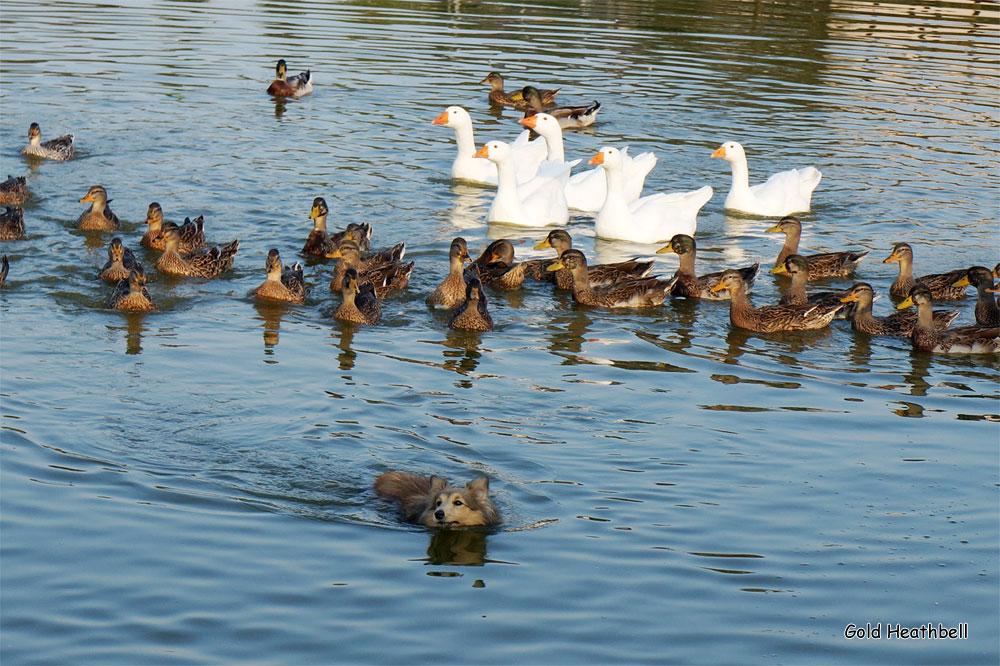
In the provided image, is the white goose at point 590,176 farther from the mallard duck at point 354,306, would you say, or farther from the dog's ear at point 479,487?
the dog's ear at point 479,487

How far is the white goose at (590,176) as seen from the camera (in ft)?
55.8

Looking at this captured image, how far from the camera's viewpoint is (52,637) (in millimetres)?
6836

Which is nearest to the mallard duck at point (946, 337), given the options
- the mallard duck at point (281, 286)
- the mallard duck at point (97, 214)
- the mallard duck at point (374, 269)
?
the mallard duck at point (374, 269)

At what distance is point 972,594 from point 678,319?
6031 millimetres

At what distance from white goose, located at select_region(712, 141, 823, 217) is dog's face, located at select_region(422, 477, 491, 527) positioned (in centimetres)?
1003

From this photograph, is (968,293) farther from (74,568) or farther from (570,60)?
(570,60)

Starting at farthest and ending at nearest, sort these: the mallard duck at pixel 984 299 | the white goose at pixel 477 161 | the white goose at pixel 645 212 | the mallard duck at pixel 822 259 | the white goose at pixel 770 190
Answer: the white goose at pixel 477 161 < the white goose at pixel 770 190 < the white goose at pixel 645 212 < the mallard duck at pixel 822 259 < the mallard duck at pixel 984 299

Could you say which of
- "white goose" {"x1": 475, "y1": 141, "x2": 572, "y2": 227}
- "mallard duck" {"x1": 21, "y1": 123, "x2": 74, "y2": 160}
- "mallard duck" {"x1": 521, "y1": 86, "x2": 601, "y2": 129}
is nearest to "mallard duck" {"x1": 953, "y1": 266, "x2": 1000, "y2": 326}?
"white goose" {"x1": 475, "y1": 141, "x2": 572, "y2": 227}

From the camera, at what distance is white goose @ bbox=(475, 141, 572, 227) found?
54.7 feet

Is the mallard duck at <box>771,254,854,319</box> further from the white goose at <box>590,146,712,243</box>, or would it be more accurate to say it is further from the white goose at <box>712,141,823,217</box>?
the white goose at <box>712,141,823,217</box>

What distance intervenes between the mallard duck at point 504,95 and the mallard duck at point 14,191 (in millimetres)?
10100

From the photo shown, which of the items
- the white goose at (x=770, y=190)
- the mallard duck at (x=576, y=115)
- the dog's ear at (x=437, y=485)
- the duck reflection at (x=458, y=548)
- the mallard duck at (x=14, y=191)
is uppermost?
the mallard duck at (x=576, y=115)

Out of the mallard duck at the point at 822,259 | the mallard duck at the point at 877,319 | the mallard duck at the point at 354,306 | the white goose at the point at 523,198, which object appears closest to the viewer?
the mallard duck at the point at 354,306

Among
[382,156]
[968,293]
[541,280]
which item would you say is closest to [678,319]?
[541,280]
